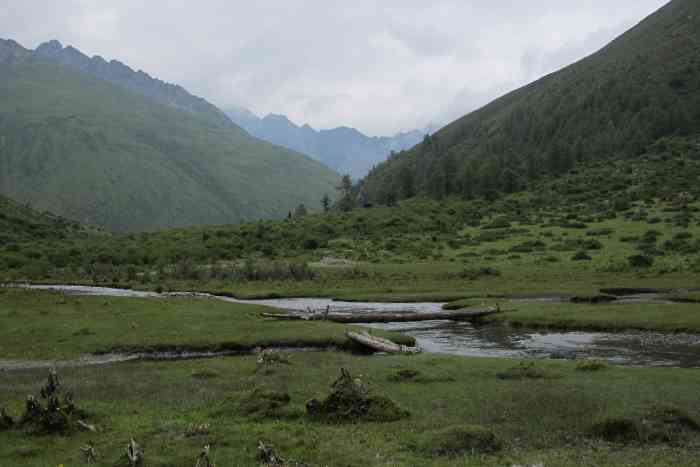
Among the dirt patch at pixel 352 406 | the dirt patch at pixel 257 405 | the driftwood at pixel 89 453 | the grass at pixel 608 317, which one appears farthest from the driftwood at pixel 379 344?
the driftwood at pixel 89 453

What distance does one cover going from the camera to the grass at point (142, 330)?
39375 millimetres

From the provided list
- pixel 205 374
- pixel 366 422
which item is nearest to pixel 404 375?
pixel 366 422

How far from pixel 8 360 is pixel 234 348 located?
13.3m

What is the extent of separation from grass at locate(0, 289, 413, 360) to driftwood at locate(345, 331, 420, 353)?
4.51 ft

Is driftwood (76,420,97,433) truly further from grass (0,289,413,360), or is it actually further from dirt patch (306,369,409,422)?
grass (0,289,413,360)

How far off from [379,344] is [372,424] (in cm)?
1639

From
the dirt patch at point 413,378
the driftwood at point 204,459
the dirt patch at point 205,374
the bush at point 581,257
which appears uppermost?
the bush at point 581,257

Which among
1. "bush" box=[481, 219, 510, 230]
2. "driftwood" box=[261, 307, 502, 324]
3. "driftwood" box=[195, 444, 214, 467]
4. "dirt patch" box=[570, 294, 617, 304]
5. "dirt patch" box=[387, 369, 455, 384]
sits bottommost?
"dirt patch" box=[387, 369, 455, 384]

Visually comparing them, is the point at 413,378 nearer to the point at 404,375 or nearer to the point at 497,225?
the point at 404,375

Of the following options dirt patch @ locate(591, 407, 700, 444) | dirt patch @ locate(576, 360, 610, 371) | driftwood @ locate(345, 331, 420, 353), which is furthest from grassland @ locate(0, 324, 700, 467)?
driftwood @ locate(345, 331, 420, 353)

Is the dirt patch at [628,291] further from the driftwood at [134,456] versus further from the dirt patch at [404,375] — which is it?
the driftwood at [134,456]

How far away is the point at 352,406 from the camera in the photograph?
2280 centimetres

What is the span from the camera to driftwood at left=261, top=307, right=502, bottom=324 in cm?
4928

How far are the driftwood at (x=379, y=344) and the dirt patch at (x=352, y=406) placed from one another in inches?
571
